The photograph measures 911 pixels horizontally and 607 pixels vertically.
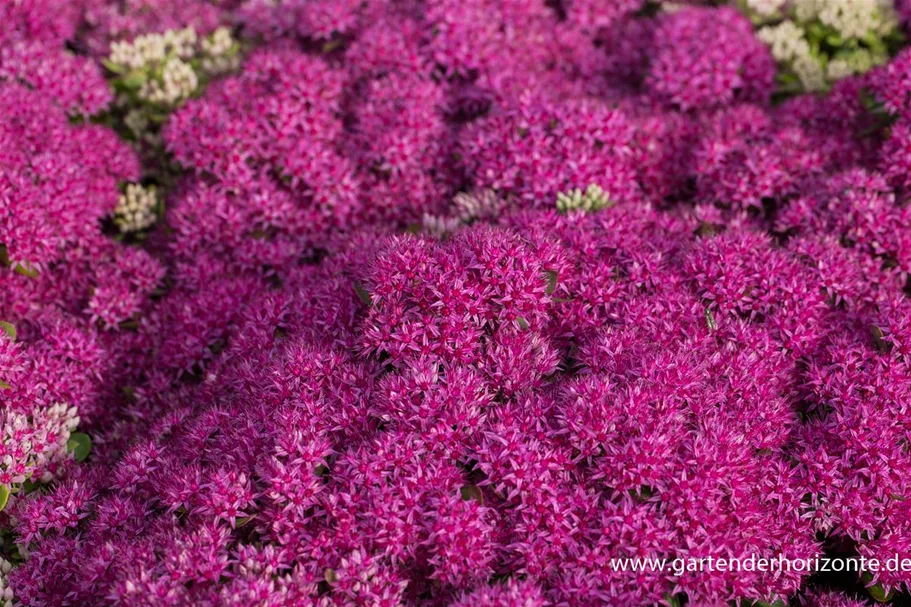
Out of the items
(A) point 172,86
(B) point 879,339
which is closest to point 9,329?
(A) point 172,86

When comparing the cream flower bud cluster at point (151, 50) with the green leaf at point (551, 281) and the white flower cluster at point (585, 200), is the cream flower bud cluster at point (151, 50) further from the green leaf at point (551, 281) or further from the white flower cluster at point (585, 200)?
the green leaf at point (551, 281)

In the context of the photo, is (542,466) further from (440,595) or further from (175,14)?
(175,14)

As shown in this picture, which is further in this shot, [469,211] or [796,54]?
[796,54]

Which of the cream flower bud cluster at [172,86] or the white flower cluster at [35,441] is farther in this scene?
the cream flower bud cluster at [172,86]

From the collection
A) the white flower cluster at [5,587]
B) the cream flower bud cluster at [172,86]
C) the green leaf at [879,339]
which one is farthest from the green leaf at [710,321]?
the cream flower bud cluster at [172,86]

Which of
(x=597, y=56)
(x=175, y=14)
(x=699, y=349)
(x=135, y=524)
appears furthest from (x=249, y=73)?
(x=699, y=349)

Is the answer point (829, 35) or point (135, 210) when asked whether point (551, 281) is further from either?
point (829, 35)
